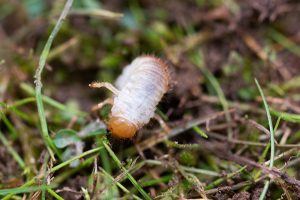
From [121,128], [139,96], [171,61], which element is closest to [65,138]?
[121,128]

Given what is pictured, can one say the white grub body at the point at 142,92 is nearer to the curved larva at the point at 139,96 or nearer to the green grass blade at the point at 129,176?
the curved larva at the point at 139,96

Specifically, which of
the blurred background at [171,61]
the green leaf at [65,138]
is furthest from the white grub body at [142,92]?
the green leaf at [65,138]

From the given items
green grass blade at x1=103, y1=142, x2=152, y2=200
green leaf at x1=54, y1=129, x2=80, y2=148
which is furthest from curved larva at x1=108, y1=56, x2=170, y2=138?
green leaf at x1=54, y1=129, x2=80, y2=148

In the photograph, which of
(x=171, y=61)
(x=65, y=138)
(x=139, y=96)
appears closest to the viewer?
(x=139, y=96)

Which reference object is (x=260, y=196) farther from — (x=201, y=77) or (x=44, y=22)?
(x=44, y=22)

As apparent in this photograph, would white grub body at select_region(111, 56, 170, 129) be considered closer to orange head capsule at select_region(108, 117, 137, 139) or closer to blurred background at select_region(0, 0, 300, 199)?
orange head capsule at select_region(108, 117, 137, 139)

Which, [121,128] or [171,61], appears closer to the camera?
[121,128]

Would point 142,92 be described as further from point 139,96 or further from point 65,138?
point 65,138

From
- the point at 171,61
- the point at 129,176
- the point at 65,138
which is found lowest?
the point at 129,176

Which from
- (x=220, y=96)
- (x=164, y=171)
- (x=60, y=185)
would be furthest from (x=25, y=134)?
(x=220, y=96)
